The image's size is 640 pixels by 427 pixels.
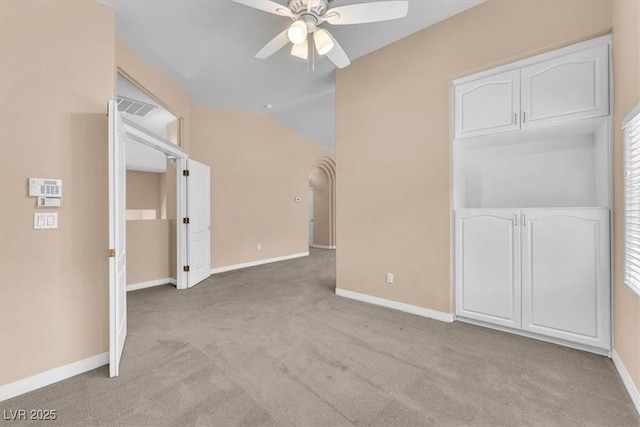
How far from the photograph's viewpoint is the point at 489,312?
274 cm

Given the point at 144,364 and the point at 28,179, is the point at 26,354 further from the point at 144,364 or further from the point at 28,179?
the point at 28,179

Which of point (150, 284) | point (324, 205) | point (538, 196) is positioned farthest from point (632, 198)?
point (324, 205)

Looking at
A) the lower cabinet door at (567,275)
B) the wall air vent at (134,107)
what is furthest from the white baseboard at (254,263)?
the lower cabinet door at (567,275)

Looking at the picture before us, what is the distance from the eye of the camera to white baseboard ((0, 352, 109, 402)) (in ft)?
5.98

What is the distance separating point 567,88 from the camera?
2326mm

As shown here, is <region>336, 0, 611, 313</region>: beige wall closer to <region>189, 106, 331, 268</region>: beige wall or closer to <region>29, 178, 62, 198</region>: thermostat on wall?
<region>189, 106, 331, 268</region>: beige wall

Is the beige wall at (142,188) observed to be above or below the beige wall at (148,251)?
above

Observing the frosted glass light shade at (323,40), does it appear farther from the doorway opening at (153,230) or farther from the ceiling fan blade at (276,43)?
the doorway opening at (153,230)

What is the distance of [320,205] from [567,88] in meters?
7.30

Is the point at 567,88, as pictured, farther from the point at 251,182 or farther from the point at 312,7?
the point at 251,182

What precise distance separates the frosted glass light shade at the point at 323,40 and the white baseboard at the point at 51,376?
9.73ft

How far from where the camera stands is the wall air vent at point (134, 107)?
332 cm

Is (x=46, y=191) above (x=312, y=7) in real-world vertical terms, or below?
below

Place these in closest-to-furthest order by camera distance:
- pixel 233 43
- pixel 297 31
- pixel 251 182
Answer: pixel 297 31, pixel 233 43, pixel 251 182
